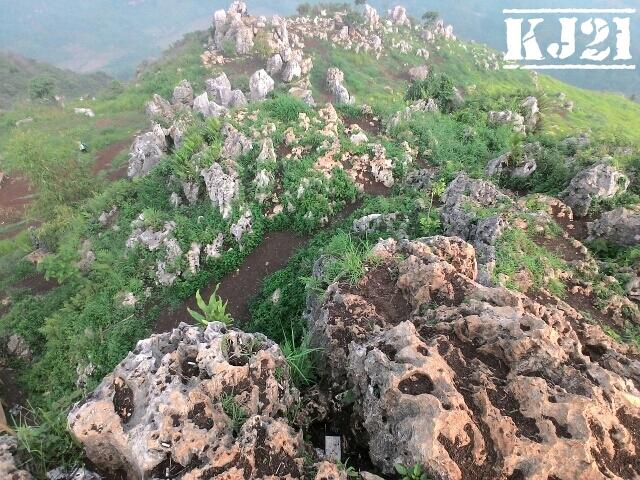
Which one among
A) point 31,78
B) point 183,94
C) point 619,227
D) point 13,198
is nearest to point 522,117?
point 619,227

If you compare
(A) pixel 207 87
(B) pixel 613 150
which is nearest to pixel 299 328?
(B) pixel 613 150

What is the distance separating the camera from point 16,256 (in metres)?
→ 23.1

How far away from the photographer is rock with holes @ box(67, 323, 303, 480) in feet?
18.8

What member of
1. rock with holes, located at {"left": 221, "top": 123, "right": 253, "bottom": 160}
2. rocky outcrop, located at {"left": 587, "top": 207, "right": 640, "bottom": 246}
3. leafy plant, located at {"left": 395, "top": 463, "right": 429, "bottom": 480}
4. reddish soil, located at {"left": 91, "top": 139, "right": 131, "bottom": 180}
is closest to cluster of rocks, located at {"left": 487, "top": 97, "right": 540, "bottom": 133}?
rocky outcrop, located at {"left": 587, "top": 207, "right": 640, "bottom": 246}

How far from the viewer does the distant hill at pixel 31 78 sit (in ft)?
234

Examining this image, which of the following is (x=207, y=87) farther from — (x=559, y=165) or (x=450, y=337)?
(x=450, y=337)

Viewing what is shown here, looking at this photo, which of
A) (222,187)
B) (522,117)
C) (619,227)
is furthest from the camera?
(522,117)

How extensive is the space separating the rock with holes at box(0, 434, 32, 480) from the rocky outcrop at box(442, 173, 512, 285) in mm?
9325

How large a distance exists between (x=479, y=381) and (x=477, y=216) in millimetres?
7237

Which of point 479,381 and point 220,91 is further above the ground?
point 220,91

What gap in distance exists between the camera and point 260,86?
1470 inches

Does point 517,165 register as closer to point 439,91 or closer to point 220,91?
point 439,91

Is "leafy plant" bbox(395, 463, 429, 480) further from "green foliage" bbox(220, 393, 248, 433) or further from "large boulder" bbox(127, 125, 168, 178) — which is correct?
"large boulder" bbox(127, 125, 168, 178)

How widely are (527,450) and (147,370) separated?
5.82 metres
